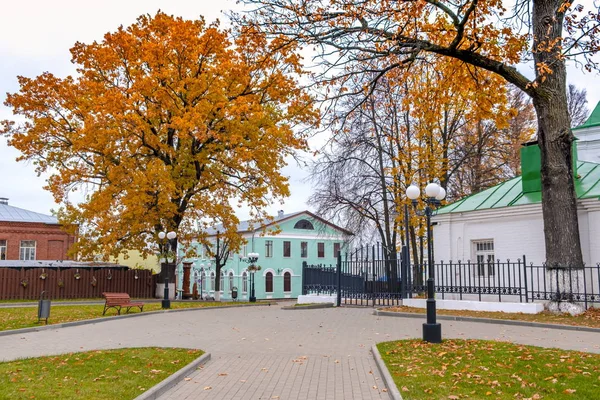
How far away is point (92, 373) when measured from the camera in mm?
8000

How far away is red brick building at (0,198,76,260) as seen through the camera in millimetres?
44625

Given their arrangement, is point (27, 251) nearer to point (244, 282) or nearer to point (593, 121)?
point (244, 282)

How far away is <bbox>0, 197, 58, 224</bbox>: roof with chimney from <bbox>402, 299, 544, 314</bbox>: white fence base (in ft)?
120

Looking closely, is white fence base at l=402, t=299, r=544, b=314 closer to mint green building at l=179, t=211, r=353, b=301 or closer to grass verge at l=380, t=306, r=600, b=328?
grass verge at l=380, t=306, r=600, b=328

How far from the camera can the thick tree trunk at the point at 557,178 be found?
16.4 m

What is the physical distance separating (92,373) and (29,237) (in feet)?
139

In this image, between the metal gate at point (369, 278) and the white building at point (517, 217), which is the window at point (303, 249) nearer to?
the metal gate at point (369, 278)

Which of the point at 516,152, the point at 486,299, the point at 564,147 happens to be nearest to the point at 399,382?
the point at 564,147

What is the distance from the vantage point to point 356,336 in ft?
42.7

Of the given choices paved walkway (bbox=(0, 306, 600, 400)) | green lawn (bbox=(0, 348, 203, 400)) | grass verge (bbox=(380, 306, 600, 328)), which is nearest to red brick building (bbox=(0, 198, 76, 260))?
paved walkway (bbox=(0, 306, 600, 400))

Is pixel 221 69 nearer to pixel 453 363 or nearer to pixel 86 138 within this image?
pixel 86 138

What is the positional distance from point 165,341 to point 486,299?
1258 cm

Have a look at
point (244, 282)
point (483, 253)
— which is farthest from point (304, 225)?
point (483, 253)

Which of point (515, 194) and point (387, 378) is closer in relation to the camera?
point (387, 378)
